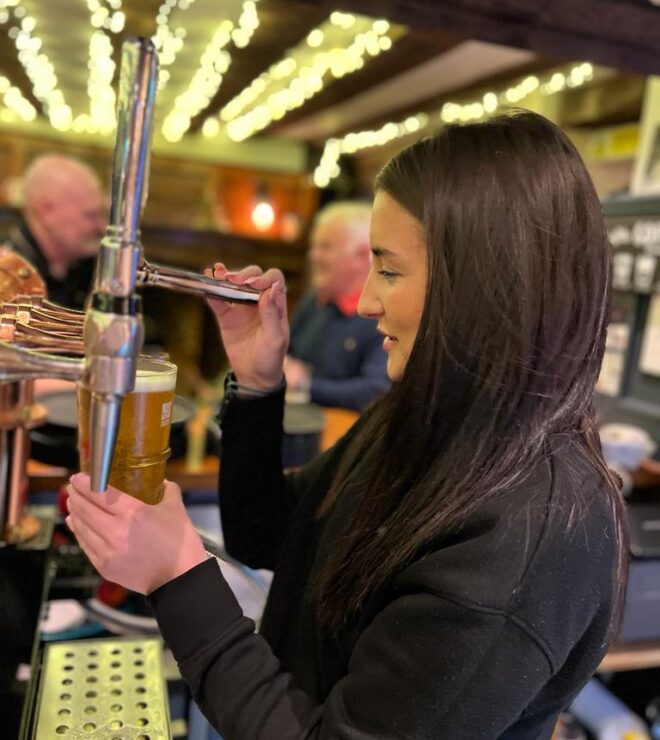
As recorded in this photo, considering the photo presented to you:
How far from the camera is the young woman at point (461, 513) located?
2.07 feet

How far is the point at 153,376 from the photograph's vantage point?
0.63 m

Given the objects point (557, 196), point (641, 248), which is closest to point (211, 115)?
point (641, 248)

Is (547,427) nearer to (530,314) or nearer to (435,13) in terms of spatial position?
(530,314)

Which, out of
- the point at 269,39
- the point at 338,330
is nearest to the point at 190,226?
the point at 269,39

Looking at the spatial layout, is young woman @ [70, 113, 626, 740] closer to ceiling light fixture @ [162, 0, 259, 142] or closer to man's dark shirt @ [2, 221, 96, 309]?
ceiling light fixture @ [162, 0, 259, 142]

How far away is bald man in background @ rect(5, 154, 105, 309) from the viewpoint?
2.92 meters

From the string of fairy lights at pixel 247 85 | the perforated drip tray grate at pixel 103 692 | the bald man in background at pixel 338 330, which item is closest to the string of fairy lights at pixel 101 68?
the string of fairy lights at pixel 247 85

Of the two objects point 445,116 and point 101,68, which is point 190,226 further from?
point 445,116

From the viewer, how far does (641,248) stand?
2.87 metres

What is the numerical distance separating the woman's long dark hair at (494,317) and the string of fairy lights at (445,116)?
585 mm

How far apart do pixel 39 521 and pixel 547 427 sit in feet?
2.31

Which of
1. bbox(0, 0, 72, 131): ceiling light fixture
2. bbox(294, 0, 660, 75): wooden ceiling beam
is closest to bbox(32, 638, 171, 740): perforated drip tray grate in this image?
bbox(294, 0, 660, 75): wooden ceiling beam

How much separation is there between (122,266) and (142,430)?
0.56ft

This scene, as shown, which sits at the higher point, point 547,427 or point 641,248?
point 641,248
